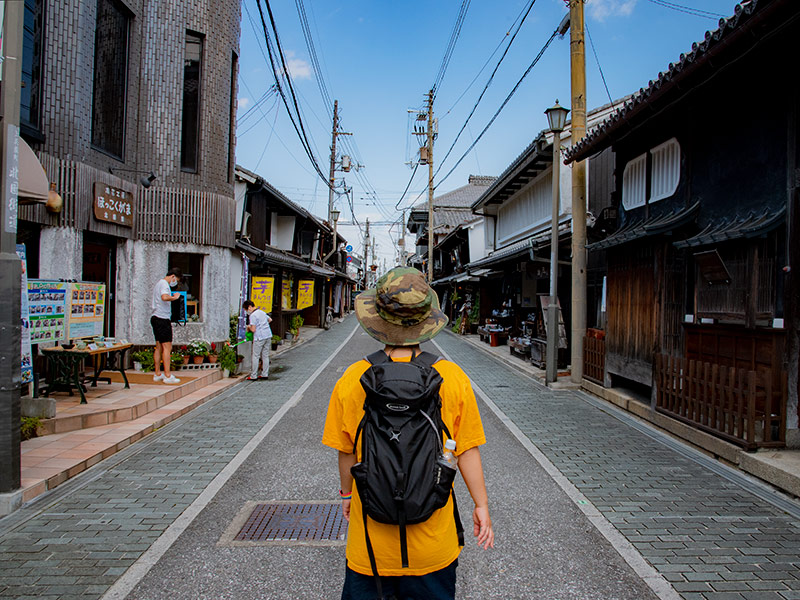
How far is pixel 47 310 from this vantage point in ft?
23.9

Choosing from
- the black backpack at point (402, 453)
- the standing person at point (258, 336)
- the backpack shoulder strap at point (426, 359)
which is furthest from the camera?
the standing person at point (258, 336)

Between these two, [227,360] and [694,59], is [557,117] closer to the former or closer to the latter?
[694,59]

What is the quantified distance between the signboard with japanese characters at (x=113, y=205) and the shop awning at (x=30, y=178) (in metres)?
4.69

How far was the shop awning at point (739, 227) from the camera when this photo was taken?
19.0ft

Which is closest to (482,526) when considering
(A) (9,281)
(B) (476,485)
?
(B) (476,485)

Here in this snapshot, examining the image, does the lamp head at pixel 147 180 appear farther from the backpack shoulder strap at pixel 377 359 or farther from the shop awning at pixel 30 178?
the backpack shoulder strap at pixel 377 359

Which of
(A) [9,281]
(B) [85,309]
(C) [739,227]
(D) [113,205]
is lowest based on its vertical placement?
(B) [85,309]

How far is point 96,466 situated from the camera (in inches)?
224

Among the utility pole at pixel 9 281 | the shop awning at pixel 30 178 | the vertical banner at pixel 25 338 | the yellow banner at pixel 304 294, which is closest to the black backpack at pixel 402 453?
the utility pole at pixel 9 281

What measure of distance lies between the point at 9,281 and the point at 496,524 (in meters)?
4.83

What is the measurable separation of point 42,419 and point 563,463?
6612 millimetres

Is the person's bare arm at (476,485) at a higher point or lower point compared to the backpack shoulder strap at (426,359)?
lower

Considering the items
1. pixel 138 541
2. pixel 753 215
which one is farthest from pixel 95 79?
pixel 753 215

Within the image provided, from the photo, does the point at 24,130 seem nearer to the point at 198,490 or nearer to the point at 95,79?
the point at 95,79
